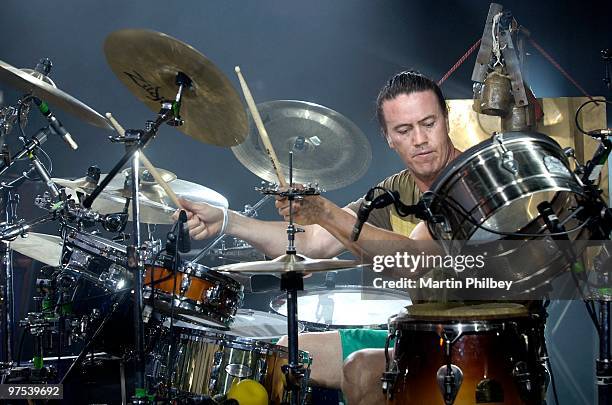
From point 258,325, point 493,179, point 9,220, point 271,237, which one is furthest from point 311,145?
point 9,220

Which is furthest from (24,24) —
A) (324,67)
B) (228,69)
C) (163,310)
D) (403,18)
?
(163,310)

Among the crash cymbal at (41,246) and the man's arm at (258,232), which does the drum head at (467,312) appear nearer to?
the man's arm at (258,232)

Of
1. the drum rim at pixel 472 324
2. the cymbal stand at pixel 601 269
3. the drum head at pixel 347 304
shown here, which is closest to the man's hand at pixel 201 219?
the drum rim at pixel 472 324

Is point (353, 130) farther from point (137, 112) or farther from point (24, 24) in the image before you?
point (24, 24)

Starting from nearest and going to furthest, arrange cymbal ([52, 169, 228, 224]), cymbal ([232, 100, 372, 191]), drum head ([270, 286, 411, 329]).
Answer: cymbal ([232, 100, 372, 191]) → cymbal ([52, 169, 228, 224]) → drum head ([270, 286, 411, 329])

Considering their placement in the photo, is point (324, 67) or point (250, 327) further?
point (324, 67)

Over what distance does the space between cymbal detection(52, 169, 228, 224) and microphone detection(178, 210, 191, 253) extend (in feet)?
3.04

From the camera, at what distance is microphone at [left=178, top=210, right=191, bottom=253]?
2359 mm

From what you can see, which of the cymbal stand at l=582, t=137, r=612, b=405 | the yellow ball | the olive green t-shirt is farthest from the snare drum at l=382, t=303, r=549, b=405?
the olive green t-shirt

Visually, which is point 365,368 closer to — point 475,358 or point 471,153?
point 475,358

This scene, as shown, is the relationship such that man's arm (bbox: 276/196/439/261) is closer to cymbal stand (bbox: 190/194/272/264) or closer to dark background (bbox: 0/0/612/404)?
cymbal stand (bbox: 190/194/272/264)

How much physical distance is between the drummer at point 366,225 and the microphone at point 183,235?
0.18 metres

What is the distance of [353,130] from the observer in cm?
310

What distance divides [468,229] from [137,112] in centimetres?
382
